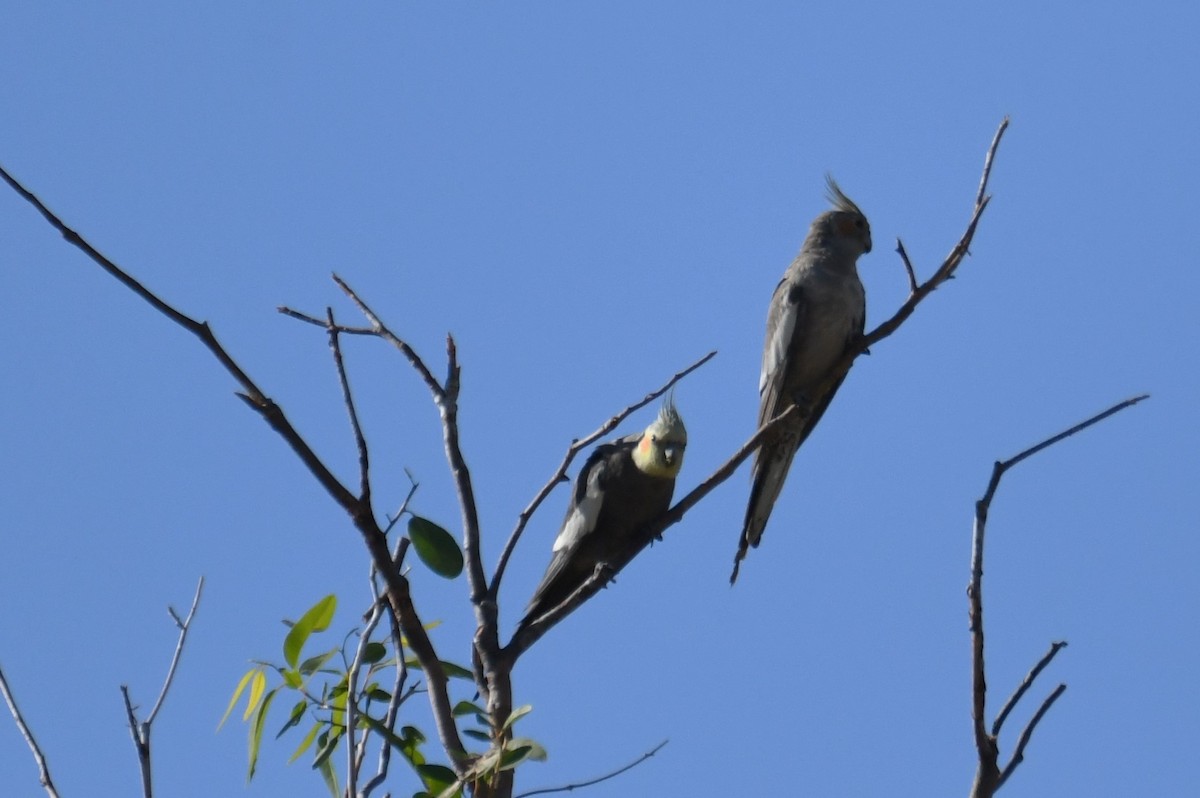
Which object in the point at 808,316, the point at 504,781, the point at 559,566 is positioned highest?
the point at 808,316

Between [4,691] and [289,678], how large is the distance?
0.61m

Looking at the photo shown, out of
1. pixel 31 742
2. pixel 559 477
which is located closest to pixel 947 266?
pixel 559 477

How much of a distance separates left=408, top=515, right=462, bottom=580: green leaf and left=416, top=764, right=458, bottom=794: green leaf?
472 mm

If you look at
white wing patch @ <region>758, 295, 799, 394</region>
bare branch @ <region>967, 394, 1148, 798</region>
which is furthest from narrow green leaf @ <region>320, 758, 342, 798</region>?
white wing patch @ <region>758, 295, 799, 394</region>

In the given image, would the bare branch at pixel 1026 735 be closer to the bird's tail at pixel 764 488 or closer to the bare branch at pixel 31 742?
the bare branch at pixel 31 742

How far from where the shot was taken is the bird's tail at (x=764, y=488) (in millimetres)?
6090

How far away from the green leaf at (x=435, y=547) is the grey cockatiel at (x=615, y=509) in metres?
3.36

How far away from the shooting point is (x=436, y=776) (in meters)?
2.83

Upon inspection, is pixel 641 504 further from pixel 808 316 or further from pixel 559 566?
pixel 808 316

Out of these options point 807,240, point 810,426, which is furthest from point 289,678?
point 807,240

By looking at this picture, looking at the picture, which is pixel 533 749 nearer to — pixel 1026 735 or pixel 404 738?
pixel 404 738

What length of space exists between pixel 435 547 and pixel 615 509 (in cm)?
352

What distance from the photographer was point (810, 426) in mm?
6625

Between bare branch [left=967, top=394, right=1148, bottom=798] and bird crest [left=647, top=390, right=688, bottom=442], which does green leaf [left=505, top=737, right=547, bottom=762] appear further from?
bird crest [left=647, top=390, right=688, bottom=442]
